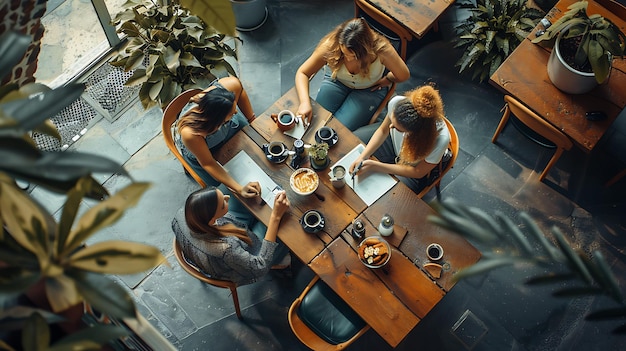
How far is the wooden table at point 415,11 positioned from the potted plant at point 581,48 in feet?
2.48

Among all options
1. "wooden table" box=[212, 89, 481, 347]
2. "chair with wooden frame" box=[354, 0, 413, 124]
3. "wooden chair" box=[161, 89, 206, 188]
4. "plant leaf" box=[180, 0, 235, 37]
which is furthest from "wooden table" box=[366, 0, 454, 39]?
"plant leaf" box=[180, 0, 235, 37]

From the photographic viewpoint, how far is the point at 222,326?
13.8 feet

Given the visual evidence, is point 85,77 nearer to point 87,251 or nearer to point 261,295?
point 261,295

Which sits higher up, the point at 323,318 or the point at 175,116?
the point at 175,116

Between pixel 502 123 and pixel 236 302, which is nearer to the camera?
pixel 236 302

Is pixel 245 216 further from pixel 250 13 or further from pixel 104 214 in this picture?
pixel 104 214

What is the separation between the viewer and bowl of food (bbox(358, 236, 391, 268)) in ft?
11.0

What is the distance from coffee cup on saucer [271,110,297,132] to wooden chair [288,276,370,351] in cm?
98

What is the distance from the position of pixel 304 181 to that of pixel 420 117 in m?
0.82

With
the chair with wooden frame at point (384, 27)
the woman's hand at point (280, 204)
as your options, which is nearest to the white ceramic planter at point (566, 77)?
the chair with wooden frame at point (384, 27)

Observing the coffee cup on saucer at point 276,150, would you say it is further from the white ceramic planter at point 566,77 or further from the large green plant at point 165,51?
the white ceramic planter at point 566,77

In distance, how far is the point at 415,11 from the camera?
4285 millimetres

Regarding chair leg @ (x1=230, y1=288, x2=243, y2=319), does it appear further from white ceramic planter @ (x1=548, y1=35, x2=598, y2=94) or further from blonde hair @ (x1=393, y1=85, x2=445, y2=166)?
white ceramic planter @ (x1=548, y1=35, x2=598, y2=94)

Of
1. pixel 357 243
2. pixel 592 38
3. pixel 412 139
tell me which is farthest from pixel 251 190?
pixel 592 38
